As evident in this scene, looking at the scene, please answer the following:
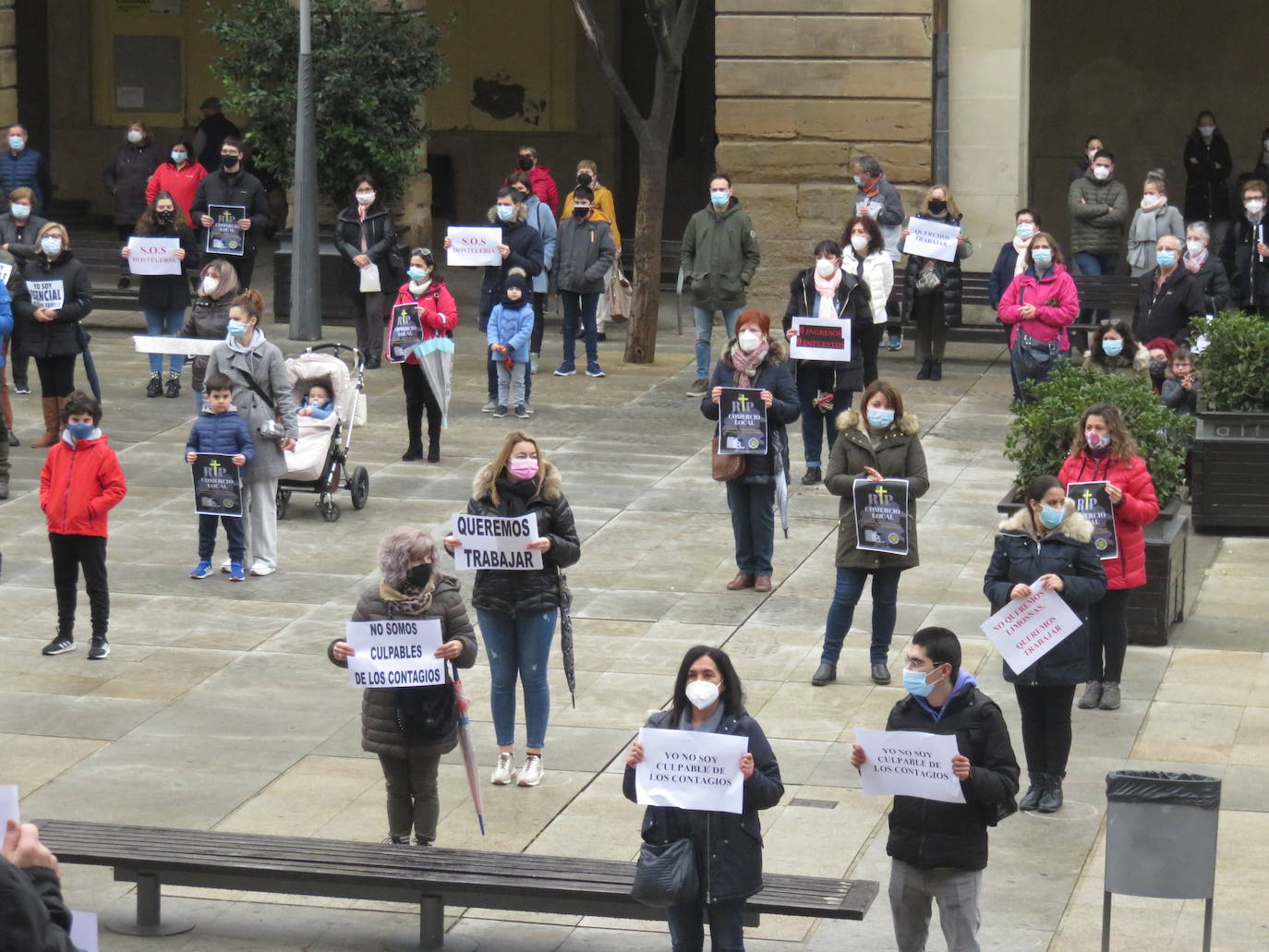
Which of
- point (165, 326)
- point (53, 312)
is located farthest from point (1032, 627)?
point (165, 326)

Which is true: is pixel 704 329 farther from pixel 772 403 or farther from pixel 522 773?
pixel 522 773

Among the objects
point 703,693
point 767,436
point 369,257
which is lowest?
point 703,693

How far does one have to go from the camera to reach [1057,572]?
9.80 metres

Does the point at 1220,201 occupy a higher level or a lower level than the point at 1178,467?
higher

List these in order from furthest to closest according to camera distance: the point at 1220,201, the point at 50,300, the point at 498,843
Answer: the point at 1220,201
the point at 50,300
the point at 498,843

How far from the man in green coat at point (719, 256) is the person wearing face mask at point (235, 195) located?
463 cm

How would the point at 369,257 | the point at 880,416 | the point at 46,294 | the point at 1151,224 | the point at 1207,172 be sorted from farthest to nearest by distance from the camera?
1. the point at 1207,172
2. the point at 1151,224
3. the point at 369,257
4. the point at 46,294
5. the point at 880,416

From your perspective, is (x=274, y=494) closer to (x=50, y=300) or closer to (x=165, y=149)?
(x=50, y=300)

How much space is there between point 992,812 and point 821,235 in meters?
15.6

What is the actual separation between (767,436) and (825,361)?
2.84 metres

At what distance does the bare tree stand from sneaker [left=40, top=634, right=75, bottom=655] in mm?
8763

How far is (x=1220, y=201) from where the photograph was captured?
83.9 feet

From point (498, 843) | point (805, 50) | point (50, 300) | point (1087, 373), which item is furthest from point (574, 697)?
point (805, 50)

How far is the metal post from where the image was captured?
21.5 metres
